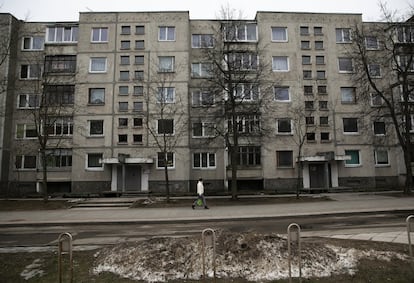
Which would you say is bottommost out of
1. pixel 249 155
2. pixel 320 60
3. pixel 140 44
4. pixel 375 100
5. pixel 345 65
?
pixel 249 155

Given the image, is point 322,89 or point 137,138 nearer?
point 137,138

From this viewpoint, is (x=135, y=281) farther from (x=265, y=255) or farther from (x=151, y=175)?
(x=151, y=175)

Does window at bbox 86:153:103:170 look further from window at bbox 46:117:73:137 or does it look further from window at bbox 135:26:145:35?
window at bbox 135:26:145:35

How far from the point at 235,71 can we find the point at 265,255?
18.7m

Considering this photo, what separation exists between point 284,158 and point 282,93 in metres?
6.97

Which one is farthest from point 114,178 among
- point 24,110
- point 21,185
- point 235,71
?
point 235,71

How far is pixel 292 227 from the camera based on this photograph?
629 centimetres

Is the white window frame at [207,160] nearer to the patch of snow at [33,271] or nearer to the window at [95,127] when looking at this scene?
the window at [95,127]

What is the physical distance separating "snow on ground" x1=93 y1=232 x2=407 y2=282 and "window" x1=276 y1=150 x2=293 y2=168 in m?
24.5

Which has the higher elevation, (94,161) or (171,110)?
(171,110)

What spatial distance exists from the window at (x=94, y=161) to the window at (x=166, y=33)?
13.8 meters

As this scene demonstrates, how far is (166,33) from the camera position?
3291 centimetres

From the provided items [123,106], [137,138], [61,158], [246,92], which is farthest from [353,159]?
[61,158]

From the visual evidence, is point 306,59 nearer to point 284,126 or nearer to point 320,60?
point 320,60
